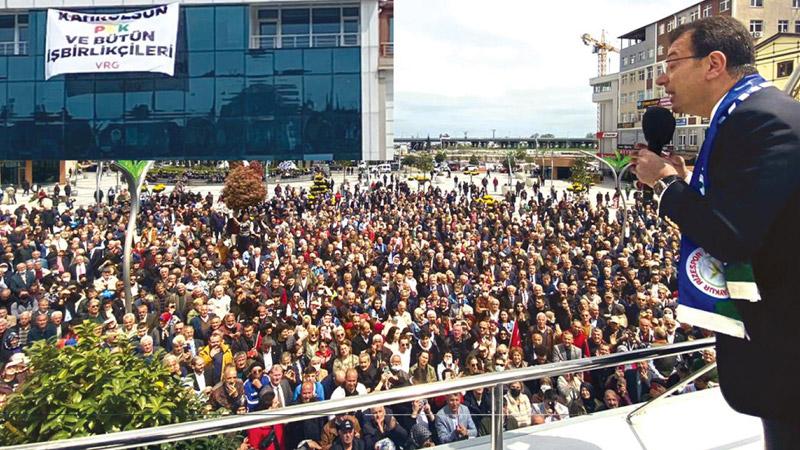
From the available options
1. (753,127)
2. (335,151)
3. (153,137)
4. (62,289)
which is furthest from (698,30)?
(153,137)

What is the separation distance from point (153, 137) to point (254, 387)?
2650 cm

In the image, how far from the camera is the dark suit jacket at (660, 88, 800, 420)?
1355mm

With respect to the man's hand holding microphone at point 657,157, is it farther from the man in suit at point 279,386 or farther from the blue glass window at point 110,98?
the blue glass window at point 110,98

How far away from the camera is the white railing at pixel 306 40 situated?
3027 centimetres

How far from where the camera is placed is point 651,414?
288cm

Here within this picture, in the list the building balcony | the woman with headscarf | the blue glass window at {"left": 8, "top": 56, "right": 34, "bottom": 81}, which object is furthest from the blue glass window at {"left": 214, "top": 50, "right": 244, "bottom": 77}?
the woman with headscarf

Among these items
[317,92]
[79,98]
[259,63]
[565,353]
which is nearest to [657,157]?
[565,353]

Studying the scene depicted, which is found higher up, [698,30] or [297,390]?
[698,30]

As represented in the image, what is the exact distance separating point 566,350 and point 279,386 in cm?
336

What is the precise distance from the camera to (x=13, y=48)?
104ft

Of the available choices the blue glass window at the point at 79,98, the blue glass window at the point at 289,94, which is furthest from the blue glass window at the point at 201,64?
the blue glass window at the point at 79,98

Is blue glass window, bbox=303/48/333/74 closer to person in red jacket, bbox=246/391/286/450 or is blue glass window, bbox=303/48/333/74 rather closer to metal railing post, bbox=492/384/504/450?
person in red jacket, bbox=246/391/286/450

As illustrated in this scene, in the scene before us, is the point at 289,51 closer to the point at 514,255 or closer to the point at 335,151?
the point at 335,151

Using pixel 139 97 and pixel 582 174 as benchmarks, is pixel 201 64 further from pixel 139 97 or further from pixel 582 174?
pixel 582 174
